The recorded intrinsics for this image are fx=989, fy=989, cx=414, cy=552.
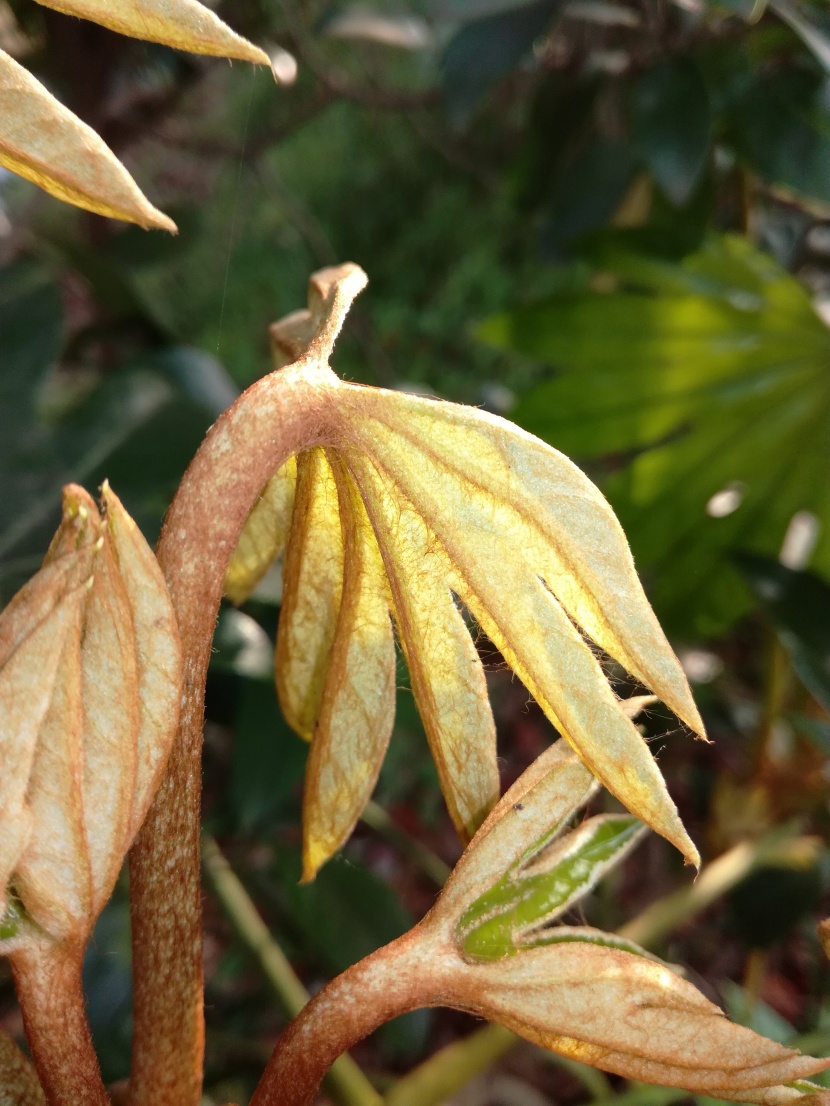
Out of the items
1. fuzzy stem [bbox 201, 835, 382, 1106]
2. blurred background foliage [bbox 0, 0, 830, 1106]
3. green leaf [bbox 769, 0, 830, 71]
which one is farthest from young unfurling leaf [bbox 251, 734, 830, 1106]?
green leaf [bbox 769, 0, 830, 71]

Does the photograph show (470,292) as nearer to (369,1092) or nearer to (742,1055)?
(369,1092)

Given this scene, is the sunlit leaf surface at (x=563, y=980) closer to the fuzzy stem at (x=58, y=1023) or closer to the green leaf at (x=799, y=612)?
the fuzzy stem at (x=58, y=1023)

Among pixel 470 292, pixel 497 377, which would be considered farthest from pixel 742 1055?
pixel 470 292

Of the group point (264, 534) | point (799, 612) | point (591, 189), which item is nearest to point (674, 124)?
point (591, 189)

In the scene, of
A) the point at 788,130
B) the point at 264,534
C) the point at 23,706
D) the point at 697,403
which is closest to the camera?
the point at 23,706

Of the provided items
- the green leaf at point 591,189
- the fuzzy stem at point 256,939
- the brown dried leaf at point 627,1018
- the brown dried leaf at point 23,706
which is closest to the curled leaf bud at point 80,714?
the brown dried leaf at point 23,706

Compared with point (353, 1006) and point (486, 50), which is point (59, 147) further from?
point (486, 50)
